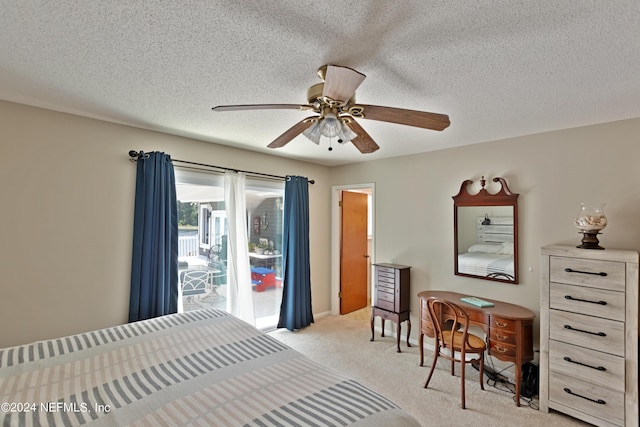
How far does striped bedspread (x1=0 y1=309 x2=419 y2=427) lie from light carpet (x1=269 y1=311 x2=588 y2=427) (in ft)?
3.45

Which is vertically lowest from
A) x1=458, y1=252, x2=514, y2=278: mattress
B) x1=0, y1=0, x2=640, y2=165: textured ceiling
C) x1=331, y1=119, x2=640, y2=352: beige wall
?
x1=458, y1=252, x2=514, y2=278: mattress

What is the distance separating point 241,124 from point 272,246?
196cm

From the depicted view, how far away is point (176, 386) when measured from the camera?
4.63 ft

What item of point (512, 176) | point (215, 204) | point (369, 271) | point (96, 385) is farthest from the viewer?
point (369, 271)

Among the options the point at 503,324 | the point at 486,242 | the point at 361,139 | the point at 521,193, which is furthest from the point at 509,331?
the point at 361,139

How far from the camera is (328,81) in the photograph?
4.54 feet

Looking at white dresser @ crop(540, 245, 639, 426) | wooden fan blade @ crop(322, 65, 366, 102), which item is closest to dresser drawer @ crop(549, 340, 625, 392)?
white dresser @ crop(540, 245, 639, 426)

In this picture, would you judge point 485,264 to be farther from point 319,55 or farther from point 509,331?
point 319,55

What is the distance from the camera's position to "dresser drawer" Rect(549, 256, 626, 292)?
6.97 feet

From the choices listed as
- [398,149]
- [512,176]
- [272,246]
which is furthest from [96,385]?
[512,176]

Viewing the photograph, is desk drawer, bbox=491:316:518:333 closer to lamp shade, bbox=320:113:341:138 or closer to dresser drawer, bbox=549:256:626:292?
dresser drawer, bbox=549:256:626:292

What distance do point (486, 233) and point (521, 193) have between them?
53 cm

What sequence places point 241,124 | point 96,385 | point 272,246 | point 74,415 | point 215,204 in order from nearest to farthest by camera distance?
point 74,415
point 96,385
point 241,124
point 215,204
point 272,246

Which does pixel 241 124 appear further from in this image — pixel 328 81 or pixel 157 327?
pixel 157 327
